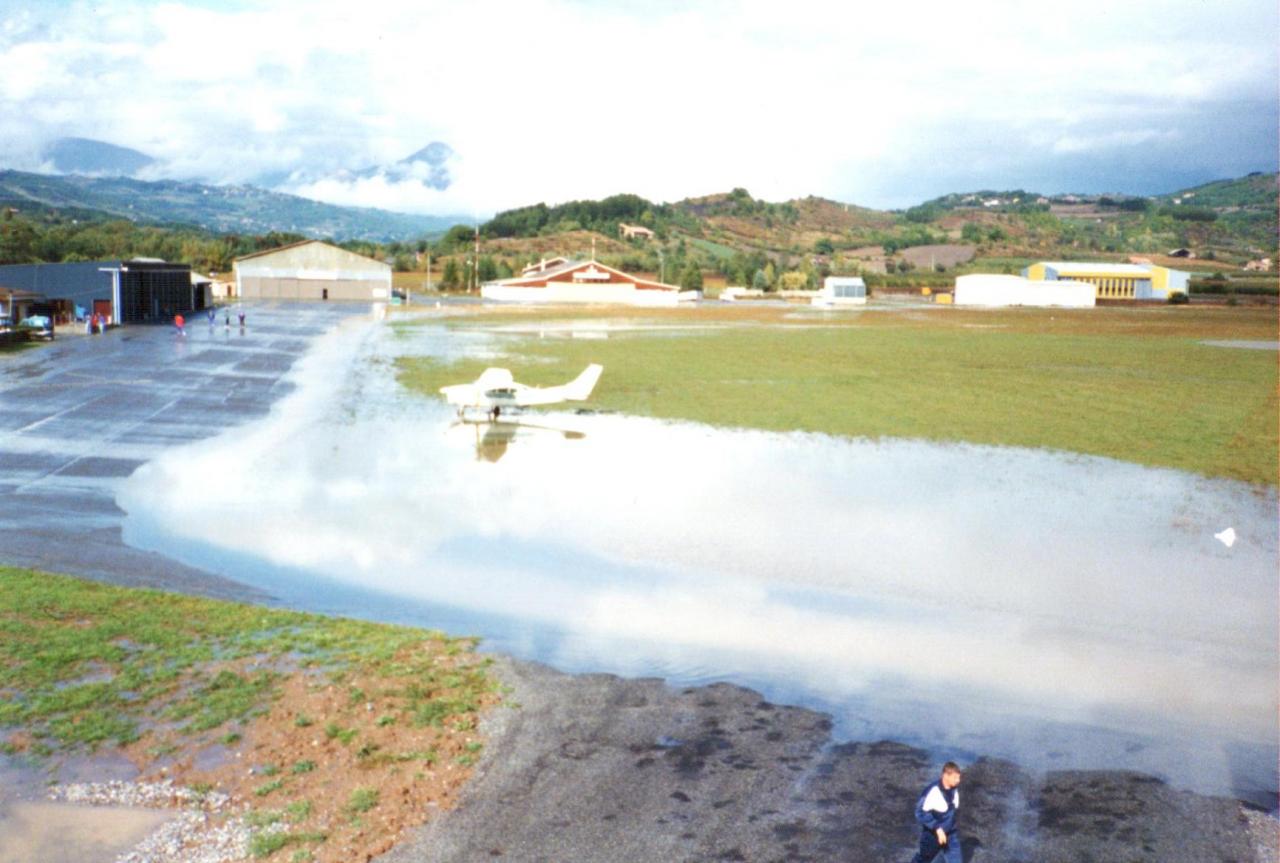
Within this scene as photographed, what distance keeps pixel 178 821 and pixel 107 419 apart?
110 ft

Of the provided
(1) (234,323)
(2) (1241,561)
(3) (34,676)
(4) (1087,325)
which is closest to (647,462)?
(2) (1241,561)

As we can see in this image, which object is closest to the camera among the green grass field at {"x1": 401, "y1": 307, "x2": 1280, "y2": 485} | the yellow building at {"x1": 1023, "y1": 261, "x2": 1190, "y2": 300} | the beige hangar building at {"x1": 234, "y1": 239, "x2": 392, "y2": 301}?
the green grass field at {"x1": 401, "y1": 307, "x2": 1280, "y2": 485}

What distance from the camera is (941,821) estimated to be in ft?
38.7

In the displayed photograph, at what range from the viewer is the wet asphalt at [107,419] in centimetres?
2334

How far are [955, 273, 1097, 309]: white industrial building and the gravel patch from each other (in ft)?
542

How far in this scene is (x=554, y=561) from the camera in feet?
80.5

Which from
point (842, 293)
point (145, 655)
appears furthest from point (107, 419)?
point (842, 293)

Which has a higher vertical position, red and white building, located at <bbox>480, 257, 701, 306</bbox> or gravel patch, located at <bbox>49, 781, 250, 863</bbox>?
red and white building, located at <bbox>480, 257, 701, 306</bbox>

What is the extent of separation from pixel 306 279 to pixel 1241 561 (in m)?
144

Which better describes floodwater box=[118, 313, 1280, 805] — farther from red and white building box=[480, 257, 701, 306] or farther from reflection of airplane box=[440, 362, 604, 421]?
red and white building box=[480, 257, 701, 306]

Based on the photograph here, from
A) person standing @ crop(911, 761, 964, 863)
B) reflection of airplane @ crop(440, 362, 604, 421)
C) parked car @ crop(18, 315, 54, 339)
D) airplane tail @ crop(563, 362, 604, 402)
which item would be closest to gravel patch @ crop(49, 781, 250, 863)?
person standing @ crop(911, 761, 964, 863)

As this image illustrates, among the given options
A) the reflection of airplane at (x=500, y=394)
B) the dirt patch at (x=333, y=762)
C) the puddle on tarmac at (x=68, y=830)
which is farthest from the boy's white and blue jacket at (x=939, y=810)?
the reflection of airplane at (x=500, y=394)

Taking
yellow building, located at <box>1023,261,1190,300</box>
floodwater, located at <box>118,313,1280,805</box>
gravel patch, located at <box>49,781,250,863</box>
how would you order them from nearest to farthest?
1. gravel patch, located at <box>49,781,250,863</box>
2. floodwater, located at <box>118,313,1280,805</box>
3. yellow building, located at <box>1023,261,1190,300</box>

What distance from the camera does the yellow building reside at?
179000mm
